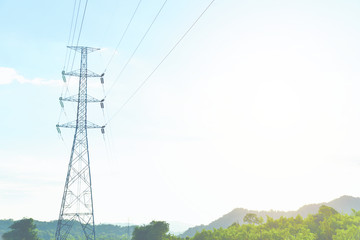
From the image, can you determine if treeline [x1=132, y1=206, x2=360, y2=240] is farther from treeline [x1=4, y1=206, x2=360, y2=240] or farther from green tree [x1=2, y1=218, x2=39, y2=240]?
green tree [x1=2, y1=218, x2=39, y2=240]

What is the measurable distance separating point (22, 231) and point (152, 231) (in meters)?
35.2

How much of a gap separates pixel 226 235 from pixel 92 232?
3195 centimetres

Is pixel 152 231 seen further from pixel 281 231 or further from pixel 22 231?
pixel 22 231

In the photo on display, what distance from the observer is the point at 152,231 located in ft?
226

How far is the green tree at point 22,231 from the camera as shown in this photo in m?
75.6

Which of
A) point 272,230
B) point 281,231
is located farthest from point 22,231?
point 281,231

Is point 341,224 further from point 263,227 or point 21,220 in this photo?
point 21,220

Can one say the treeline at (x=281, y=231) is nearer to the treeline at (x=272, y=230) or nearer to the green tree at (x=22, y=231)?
the treeline at (x=272, y=230)

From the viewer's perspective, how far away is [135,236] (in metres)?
69.3

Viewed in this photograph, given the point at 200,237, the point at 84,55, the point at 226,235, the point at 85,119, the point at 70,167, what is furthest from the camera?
the point at 200,237

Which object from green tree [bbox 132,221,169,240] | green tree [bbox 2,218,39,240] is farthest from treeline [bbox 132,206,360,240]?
green tree [bbox 2,218,39,240]

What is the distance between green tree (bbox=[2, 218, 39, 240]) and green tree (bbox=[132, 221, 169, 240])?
29203 mm

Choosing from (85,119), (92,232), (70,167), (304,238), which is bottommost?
(304,238)

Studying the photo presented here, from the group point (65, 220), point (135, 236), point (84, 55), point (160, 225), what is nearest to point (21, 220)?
point (135, 236)
